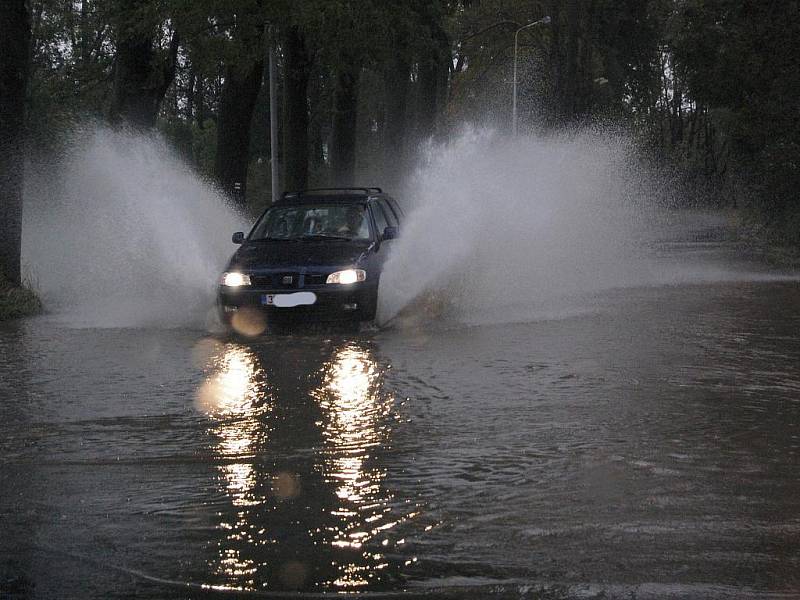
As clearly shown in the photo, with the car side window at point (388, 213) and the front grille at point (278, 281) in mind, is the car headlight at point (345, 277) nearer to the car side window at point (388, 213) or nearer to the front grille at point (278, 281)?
the front grille at point (278, 281)

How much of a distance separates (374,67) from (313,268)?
13.5 metres

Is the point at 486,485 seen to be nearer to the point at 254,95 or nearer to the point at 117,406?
the point at 117,406

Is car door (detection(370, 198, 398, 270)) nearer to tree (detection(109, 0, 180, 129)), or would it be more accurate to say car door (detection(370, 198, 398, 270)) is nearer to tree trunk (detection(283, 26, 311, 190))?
tree (detection(109, 0, 180, 129))

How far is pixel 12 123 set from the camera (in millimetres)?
17672

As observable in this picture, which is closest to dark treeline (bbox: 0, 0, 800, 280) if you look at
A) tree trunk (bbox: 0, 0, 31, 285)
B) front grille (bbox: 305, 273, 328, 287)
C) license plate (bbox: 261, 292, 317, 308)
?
tree trunk (bbox: 0, 0, 31, 285)

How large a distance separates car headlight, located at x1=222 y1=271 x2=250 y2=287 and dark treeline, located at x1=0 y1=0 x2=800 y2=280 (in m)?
4.80

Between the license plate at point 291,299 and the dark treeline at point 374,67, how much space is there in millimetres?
5456

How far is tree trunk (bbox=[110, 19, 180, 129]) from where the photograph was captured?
22750 mm

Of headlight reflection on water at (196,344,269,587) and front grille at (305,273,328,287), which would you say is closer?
headlight reflection on water at (196,344,269,587)

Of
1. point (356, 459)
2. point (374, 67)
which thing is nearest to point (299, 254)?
point (356, 459)

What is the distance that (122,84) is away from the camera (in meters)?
23.0

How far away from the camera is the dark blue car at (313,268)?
46.1ft

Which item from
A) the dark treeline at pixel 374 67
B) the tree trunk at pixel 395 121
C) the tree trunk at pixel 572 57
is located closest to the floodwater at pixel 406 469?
the dark treeline at pixel 374 67

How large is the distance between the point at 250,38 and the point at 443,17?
210 inches
